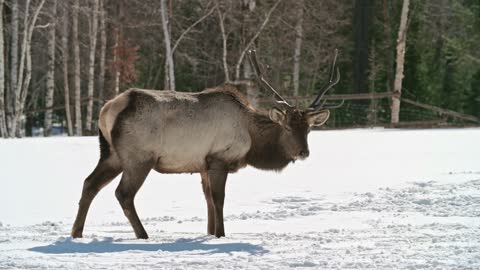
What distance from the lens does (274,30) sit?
35469 mm

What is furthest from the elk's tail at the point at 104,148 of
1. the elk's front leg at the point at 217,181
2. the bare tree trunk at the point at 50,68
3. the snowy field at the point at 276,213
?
the bare tree trunk at the point at 50,68

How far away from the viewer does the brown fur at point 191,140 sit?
26.1 feet

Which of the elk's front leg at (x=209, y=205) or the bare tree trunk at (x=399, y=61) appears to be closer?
the elk's front leg at (x=209, y=205)

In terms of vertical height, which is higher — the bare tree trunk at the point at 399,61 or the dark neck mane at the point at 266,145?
the bare tree trunk at the point at 399,61

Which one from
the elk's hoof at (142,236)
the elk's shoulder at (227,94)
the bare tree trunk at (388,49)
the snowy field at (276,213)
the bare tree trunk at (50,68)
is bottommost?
the elk's hoof at (142,236)

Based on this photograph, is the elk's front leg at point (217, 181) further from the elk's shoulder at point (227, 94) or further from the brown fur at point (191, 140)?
the elk's shoulder at point (227, 94)

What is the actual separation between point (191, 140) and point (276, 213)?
2011mm

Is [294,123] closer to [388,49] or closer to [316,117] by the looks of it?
[316,117]

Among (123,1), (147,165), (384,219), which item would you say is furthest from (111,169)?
(123,1)

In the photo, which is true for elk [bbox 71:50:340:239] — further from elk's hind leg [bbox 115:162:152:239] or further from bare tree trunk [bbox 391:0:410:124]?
bare tree trunk [bbox 391:0:410:124]

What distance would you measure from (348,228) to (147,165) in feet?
7.73

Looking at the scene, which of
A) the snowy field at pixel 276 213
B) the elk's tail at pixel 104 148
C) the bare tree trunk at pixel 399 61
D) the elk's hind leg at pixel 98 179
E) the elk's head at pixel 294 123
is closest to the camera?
the snowy field at pixel 276 213

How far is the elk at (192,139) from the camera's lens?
26.1 feet

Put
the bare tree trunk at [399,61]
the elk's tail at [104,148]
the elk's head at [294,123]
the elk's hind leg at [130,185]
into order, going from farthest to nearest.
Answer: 1. the bare tree trunk at [399,61]
2. the elk's head at [294,123]
3. the elk's tail at [104,148]
4. the elk's hind leg at [130,185]
